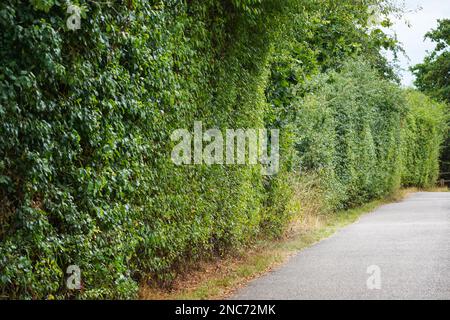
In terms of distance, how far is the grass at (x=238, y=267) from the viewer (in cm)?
854

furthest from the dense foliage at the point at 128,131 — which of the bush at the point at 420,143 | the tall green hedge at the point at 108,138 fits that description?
the bush at the point at 420,143

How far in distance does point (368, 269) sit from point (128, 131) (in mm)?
5201

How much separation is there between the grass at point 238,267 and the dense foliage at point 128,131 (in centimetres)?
22

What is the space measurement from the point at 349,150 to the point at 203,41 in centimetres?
1466

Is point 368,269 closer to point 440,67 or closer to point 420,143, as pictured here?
point 420,143

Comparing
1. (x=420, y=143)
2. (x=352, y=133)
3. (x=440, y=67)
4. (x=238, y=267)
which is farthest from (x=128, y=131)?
(x=440, y=67)

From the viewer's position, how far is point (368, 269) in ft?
34.5

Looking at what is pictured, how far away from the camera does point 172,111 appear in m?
8.31

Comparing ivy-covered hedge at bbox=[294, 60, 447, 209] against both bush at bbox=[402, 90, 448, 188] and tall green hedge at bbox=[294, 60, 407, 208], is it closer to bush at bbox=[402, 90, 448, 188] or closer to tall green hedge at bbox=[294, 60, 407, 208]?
tall green hedge at bbox=[294, 60, 407, 208]

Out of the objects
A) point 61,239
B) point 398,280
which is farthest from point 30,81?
point 398,280

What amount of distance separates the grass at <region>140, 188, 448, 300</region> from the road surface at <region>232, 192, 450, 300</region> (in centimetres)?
26

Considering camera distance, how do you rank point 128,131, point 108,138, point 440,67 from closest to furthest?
1. point 108,138
2. point 128,131
3. point 440,67

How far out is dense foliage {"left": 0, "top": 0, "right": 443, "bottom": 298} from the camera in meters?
5.21

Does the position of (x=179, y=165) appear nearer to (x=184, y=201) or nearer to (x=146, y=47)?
(x=184, y=201)
